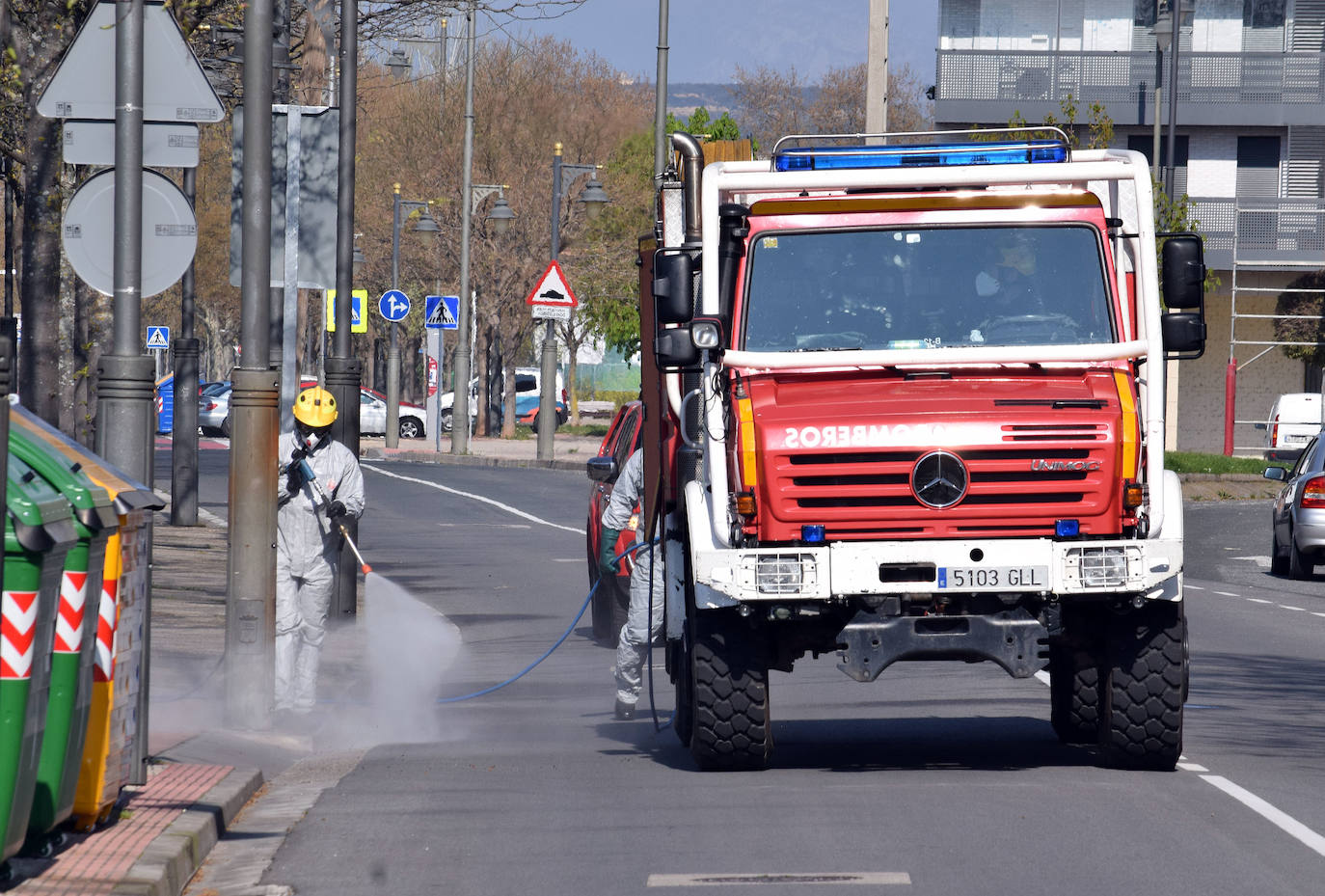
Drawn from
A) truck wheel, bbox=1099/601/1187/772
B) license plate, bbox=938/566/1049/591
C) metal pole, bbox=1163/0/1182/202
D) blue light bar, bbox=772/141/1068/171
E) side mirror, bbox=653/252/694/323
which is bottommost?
truck wheel, bbox=1099/601/1187/772

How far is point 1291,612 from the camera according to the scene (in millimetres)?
18672

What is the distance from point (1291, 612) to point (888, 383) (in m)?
10.6

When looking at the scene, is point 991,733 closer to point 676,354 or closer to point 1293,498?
point 676,354

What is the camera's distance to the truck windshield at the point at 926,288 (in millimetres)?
9562

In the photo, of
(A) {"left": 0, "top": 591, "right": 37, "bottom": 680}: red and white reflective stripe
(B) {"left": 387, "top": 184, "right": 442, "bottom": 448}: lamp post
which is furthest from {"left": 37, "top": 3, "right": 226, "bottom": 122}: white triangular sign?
(B) {"left": 387, "top": 184, "right": 442, "bottom": 448}: lamp post

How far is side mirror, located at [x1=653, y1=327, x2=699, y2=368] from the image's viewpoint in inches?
372

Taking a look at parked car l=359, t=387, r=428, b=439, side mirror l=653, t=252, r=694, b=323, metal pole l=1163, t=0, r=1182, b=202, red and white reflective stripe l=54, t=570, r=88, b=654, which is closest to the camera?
red and white reflective stripe l=54, t=570, r=88, b=654

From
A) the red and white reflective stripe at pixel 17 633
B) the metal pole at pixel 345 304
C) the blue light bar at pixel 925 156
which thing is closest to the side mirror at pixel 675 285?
the blue light bar at pixel 925 156

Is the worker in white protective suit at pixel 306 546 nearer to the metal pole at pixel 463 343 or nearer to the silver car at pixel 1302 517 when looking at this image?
the silver car at pixel 1302 517

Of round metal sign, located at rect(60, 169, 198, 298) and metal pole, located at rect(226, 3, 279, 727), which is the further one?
metal pole, located at rect(226, 3, 279, 727)

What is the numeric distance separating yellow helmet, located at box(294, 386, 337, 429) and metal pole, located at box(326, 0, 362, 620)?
4.56 metres

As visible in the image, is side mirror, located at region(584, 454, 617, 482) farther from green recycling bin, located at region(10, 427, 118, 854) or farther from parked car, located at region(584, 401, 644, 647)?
green recycling bin, located at region(10, 427, 118, 854)

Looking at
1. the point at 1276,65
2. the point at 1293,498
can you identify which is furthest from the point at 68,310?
the point at 1276,65

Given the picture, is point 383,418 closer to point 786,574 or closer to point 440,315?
point 440,315
